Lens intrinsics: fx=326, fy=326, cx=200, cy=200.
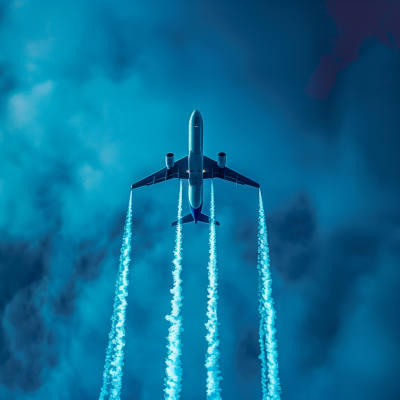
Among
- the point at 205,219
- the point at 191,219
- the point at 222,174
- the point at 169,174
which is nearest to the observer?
the point at 169,174

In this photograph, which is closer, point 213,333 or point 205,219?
point 213,333

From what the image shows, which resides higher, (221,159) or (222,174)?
(222,174)

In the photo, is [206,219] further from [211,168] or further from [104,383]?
[104,383]

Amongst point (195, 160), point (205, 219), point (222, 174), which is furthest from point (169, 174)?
point (205, 219)

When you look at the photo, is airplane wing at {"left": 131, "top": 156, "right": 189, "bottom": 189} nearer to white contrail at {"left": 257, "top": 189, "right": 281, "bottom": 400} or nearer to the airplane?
the airplane

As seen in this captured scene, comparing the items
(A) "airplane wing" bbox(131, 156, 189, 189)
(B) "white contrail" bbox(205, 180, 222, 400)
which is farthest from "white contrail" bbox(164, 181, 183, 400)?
(A) "airplane wing" bbox(131, 156, 189, 189)

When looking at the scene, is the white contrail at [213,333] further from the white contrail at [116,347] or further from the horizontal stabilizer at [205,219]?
the white contrail at [116,347]

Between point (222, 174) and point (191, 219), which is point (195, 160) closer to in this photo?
point (222, 174)
